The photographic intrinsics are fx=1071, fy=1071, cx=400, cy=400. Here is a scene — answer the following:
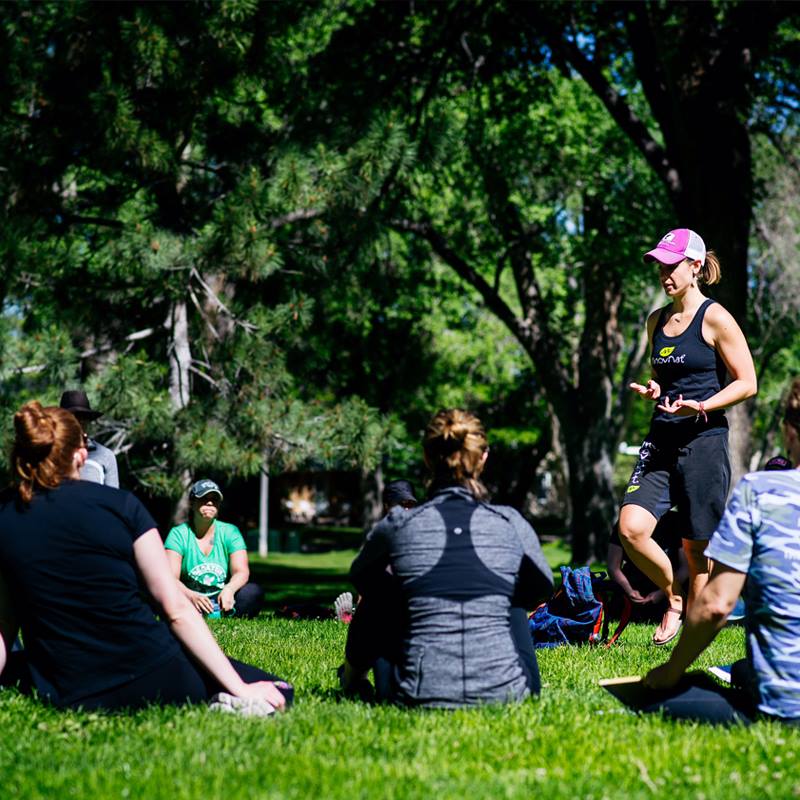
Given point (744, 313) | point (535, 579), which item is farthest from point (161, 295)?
point (535, 579)

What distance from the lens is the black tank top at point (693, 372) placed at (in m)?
6.06

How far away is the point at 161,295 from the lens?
498 inches

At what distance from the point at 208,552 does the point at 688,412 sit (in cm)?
509

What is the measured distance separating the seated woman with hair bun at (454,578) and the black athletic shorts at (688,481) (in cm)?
180

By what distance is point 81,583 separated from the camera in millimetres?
4262

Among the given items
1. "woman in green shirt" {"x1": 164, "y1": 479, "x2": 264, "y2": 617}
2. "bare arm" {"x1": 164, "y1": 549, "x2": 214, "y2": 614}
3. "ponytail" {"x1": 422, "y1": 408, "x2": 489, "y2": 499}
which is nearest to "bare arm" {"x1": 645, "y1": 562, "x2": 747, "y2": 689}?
"ponytail" {"x1": 422, "y1": 408, "x2": 489, "y2": 499}

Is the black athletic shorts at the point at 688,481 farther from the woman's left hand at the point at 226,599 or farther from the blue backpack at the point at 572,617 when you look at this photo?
the woman's left hand at the point at 226,599

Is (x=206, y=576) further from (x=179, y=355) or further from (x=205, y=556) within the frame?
(x=179, y=355)

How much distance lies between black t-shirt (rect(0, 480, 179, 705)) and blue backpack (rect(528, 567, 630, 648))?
11.7ft

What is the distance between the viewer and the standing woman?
602 cm

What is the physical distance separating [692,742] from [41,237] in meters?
10.9

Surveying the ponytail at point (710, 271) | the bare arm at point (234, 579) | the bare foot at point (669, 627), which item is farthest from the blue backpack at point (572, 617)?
the bare arm at point (234, 579)

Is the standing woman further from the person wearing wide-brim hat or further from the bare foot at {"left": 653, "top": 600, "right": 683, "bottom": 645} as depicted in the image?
the person wearing wide-brim hat

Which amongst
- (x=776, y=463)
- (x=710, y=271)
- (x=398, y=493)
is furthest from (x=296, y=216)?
(x=710, y=271)
